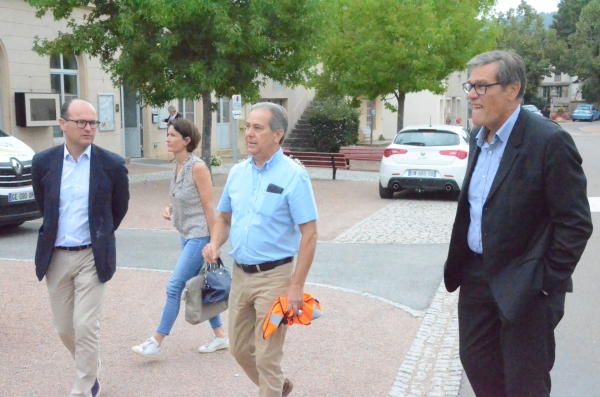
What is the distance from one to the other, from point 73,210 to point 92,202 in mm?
124

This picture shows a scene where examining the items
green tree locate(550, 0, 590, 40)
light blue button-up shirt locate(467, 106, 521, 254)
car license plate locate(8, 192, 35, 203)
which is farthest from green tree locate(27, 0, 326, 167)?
green tree locate(550, 0, 590, 40)

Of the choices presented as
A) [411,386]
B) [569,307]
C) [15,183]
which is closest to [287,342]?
[411,386]

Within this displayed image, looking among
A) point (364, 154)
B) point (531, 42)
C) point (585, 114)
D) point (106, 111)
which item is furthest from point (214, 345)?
point (531, 42)

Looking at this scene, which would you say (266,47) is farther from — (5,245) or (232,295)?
(232,295)

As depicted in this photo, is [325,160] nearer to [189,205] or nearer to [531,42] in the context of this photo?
[189,205]

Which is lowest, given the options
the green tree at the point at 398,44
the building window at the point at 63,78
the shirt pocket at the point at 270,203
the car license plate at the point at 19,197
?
the car license plate at the point at 19,197

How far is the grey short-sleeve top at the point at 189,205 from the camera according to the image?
5.36 m

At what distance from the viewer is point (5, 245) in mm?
10000

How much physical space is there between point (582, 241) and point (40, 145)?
18.4 meters

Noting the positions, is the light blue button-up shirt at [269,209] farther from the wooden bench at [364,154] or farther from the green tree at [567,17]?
the green tree at [567,17]

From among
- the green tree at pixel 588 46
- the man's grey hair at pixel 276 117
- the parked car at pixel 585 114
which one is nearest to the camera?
the man's grey hair at pixel 276 117

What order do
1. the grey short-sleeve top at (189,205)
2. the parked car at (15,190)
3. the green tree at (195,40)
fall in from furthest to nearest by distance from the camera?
the green tree at (195,40) < the parked car at (15,190) < the grey short-sleeve top at (189,205)

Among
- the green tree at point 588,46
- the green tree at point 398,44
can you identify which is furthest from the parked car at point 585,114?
the green tree at point 398,44

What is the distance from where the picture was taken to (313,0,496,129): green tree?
23.5 m
